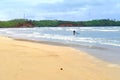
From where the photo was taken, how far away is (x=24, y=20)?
551ft

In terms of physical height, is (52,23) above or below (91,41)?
below

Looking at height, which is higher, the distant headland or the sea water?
the sea water

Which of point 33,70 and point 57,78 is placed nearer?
point 57,78

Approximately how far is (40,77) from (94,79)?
4.81ft

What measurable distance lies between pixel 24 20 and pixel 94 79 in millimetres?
161254

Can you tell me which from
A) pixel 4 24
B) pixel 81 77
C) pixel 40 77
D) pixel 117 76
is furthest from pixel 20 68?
pixel 4 24

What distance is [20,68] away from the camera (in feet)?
29.0

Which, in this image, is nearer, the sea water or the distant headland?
the sea water

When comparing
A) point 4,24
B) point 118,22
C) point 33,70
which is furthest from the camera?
point 118,22

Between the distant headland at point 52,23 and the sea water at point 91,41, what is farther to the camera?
the distant headland at point 52,23

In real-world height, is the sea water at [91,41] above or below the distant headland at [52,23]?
above

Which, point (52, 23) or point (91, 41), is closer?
point (91, 41)

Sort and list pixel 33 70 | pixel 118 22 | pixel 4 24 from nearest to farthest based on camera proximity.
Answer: pixel 33 70
pixel 4 24
pixel 118 22

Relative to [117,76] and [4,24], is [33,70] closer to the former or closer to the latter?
[117,76]
